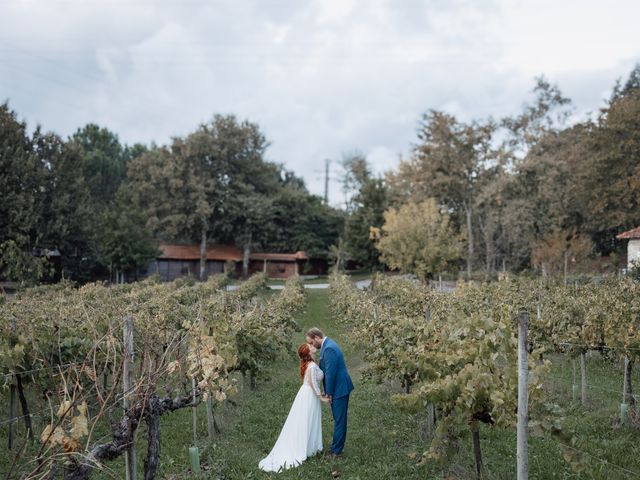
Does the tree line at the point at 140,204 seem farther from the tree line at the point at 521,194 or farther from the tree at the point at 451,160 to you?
the tree at the point at 451,160

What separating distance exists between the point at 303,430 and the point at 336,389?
0.59m

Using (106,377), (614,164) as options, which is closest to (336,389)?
(106,377)

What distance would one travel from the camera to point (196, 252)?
177ft

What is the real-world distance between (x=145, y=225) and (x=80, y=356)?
41216mm

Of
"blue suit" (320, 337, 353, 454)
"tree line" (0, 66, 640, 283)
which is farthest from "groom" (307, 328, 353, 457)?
"tree line" (0, 66, 640, 283)

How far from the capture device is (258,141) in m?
53.0

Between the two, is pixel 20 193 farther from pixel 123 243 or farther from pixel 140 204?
pixel 140 204

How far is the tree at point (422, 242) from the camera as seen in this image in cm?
3578

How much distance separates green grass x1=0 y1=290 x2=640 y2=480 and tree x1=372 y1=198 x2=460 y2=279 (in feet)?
83.4

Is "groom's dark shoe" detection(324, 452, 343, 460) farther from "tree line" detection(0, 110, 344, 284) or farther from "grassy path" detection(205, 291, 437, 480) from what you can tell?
"tree line" detection(0, 110, 344, 284)

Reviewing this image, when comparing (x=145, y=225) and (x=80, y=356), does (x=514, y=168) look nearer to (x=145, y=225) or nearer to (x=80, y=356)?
(x=145, y=225)

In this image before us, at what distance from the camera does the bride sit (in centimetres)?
670

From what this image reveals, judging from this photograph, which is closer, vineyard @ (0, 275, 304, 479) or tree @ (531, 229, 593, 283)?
vineyard @ (0, 275, 304, 479)

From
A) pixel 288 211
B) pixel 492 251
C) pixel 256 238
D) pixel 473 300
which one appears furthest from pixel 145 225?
pixel 473 300
